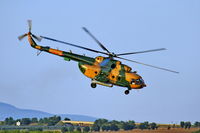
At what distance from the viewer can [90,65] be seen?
74.1m

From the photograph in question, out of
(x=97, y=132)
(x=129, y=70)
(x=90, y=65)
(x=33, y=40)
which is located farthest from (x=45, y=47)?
(x=97, y=132)

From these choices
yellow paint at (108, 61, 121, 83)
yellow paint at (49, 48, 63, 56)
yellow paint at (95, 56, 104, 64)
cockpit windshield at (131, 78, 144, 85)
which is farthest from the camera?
yellow paint at (49, 48, 63, 56)

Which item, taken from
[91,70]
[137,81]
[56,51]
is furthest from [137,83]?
[56,51]

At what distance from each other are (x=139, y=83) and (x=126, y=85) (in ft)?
A: 6.33

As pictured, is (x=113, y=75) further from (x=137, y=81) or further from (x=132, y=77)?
(x=137, y=81)

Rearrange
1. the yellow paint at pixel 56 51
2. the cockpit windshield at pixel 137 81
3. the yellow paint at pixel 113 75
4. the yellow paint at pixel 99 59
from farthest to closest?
1. the yellow paint at pixel 56 51
2. the yellow paint at pixel 99 59
3. the cockpit windshield at pixel 137 81
4. the yellow paint at pixel 113 75

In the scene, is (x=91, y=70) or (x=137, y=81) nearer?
(x=137, y=81)

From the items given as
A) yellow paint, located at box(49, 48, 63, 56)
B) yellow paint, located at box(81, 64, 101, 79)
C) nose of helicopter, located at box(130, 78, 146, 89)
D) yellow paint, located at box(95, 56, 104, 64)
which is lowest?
nose of helicopter, located at box(130, 78, 146, 89)

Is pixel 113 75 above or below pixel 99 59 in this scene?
below

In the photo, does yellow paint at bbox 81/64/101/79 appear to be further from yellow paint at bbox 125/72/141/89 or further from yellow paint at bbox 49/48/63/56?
yellow paint at bbox 49/48/63/56

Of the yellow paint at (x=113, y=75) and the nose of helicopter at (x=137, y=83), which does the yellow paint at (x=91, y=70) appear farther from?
the nose of helicopter at (x=137, y=83)

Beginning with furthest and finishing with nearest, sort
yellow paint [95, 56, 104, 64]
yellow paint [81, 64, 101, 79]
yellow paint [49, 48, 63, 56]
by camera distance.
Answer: yellow paint [49, 48, 63, 56], yellow paint [95, 56, 104, 64], yellow paint [81, 64, 101, 79]

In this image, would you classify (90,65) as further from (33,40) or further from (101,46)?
(33,40)

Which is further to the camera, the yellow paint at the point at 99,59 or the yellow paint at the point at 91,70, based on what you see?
the yellow paint at the point at 99,59
